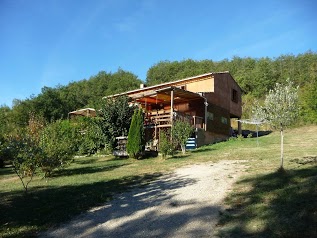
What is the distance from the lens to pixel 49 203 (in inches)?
328

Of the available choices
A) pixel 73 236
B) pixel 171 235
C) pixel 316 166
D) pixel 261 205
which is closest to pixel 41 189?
pixel 73 236

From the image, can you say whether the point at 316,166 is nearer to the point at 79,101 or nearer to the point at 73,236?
the point at 73,236

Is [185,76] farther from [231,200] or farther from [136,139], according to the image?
[231,200]

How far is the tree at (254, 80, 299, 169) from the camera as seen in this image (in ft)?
31.4

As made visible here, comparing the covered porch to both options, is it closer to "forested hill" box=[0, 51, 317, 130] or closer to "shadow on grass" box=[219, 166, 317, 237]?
"shadow on grass" box=[219, 166, 317, 237]

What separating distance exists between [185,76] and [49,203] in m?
46.6

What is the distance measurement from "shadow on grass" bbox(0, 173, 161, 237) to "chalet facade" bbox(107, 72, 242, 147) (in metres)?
9.95

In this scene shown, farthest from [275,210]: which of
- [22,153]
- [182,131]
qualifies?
[182,131]

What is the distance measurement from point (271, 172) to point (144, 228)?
5407 mm

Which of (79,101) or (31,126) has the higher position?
(79,101)

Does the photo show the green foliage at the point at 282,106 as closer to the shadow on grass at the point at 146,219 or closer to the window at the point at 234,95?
the shadow on grass at the point at 146,219

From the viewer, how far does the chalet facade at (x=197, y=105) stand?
21150mm

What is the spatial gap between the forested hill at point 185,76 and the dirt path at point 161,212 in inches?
1281

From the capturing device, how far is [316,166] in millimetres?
9664
